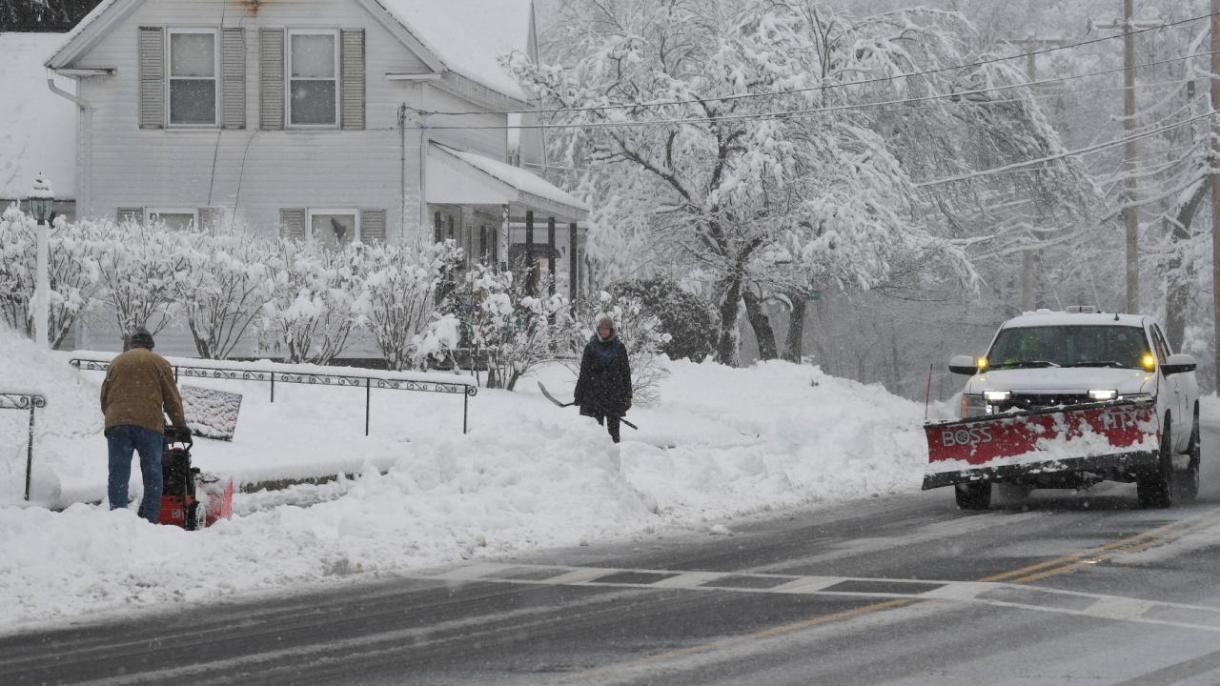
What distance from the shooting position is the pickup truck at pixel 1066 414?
632 inches

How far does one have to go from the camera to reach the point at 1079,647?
9.24 m

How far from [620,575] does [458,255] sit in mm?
13213

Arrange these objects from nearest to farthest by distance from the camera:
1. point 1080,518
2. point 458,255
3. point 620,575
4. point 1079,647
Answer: point 1079,647 < point 620,575 < point 1080,518 < point 458,255

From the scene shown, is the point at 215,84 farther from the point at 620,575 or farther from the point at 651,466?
the point at 620,575

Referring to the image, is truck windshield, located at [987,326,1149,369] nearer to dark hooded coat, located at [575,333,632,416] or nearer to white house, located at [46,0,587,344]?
dark hooded coat, located at [575,333,632,416]

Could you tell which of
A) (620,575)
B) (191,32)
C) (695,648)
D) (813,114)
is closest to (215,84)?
(191,32)

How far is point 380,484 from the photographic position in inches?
625

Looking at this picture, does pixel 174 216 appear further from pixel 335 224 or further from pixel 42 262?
pixel 42 262

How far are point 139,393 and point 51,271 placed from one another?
12401mm

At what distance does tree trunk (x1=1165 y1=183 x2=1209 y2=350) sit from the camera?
54188mm

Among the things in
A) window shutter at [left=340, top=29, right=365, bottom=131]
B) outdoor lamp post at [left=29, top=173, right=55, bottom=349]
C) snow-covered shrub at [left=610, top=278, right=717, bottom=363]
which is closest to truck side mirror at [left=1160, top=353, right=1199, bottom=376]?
outdoor lamp post at [left=29, top=173, right=55, bottom=349]

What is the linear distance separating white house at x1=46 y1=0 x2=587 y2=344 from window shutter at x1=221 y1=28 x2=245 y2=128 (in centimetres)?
2

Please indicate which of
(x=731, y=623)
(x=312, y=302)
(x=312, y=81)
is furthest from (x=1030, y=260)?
(x=731, y=623)

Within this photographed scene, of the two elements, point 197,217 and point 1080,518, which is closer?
point 1080,518
